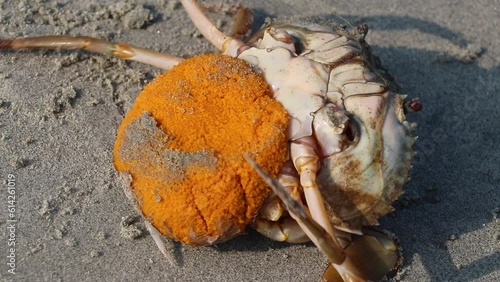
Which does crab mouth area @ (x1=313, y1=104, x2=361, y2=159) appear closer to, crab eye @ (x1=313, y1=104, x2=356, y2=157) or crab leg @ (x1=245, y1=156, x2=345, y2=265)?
crab eye @ (x1=313, y1=104, x2=356, y2=157)

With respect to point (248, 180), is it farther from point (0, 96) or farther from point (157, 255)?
point (0, 96)

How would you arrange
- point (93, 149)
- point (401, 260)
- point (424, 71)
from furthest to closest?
point (424, 71), point (93, 149), point (401, 260)

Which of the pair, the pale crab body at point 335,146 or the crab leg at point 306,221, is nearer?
the crab leg at point 306,221

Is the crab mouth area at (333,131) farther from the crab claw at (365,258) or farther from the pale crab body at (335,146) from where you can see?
the crab claw at (365,258)

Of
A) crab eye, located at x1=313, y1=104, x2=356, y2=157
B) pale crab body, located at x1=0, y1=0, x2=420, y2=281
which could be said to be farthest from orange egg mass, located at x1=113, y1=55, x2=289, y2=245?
crab eye, located at x1=313, y1=104, x2=356, y2=157

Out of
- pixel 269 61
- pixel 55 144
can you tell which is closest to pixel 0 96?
pixel 55 144

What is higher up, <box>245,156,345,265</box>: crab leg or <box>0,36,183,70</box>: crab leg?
<box>245,156,345,265</box>: crab leg

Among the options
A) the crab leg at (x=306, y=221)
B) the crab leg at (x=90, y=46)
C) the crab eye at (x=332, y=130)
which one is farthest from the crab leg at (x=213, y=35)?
the crab leg at (x=306, y=221)
